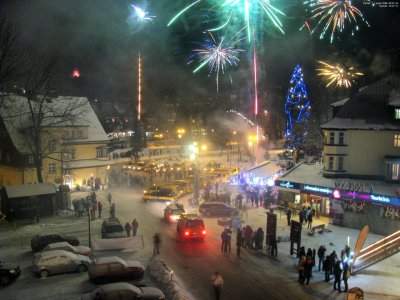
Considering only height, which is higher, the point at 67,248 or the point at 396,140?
the point at 396,140

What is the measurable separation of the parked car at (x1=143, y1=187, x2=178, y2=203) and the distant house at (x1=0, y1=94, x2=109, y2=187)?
9371 millimetres

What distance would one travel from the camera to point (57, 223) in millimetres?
33250

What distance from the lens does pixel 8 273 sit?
20.7 metres

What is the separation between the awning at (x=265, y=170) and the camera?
44.3m

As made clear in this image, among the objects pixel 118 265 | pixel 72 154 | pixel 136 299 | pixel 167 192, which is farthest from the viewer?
pixel 72 154

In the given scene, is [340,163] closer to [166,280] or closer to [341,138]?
[341,138]

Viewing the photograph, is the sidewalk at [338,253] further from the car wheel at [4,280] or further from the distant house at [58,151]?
the distant house at [58,151]

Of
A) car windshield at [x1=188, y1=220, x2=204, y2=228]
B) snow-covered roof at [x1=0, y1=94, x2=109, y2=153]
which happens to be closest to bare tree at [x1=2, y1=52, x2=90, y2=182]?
snow-covered roof at [x1=0, y1=94, x2=109, y2=153]

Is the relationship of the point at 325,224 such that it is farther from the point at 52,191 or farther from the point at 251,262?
the point at 52,191

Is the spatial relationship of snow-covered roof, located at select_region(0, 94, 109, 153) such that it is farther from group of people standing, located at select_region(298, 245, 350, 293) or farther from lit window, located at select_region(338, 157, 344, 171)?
group of people standing, located at select_region(298, 245, 350, 293)

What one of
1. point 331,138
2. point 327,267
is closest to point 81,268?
point 327,267

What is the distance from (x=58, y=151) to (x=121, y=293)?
34.1 m

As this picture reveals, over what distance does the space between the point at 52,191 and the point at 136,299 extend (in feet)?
70.4

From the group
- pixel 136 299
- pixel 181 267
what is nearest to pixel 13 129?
pixel 181 267
